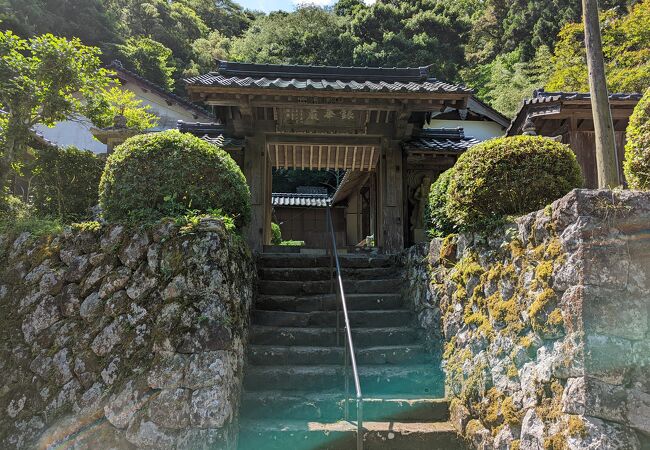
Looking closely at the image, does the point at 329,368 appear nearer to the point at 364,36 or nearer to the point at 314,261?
the point at 314,261

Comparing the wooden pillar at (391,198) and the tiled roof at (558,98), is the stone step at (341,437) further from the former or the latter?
the tiled roof at (558,98)

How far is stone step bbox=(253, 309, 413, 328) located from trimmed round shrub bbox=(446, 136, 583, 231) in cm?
188

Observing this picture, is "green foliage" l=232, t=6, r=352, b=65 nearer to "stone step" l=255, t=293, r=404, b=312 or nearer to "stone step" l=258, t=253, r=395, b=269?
"stone step" l=258, t=253, r=395, b=269

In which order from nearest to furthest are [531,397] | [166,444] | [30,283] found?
1. [531,397]
2. [166,444]
3. [30,283]

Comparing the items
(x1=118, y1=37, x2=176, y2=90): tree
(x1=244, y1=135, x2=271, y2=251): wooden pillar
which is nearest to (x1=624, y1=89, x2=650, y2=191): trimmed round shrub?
(x1=244, y1=135, x2=271, y2=251): wooden pillar

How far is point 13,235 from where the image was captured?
15.8 feet

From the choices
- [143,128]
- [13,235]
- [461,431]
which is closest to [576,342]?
[461,431]

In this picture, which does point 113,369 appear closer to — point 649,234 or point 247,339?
point 247,339

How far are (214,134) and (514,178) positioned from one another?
5.91 meters

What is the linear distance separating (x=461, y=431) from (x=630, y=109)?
29.7 feet

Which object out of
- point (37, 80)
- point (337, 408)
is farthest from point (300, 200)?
point (337, 408)

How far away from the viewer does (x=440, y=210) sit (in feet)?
17.1

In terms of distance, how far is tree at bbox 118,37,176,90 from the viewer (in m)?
24.8

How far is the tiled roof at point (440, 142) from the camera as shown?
26.4 feet
